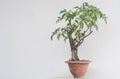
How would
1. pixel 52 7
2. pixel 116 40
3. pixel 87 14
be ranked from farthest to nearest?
pixel 52 7 → pixel 116 40 → pixel 87 14

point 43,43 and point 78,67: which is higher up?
point 43,43

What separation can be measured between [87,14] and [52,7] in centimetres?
52

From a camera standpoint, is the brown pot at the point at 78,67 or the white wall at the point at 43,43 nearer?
the brown pot at the point at 78,67

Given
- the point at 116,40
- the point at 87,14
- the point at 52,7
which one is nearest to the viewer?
the point at 87,14

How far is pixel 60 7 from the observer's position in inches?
86.7

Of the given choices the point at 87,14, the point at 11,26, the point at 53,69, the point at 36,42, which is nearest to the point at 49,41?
the point at 36,42

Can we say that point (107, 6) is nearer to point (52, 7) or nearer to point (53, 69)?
point (52, 7)

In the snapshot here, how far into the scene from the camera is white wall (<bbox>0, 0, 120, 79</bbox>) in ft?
6.86

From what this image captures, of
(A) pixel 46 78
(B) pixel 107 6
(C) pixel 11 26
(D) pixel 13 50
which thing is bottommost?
(A) pixel 46 78

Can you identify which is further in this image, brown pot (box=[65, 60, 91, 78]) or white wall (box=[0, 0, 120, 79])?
white wall (box=[0, 0, 120, 79])

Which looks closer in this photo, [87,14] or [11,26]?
[87,14]

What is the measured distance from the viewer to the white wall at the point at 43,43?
2090 millimetres

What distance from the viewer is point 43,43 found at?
7.25 feet

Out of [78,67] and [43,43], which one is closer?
[78,67]
